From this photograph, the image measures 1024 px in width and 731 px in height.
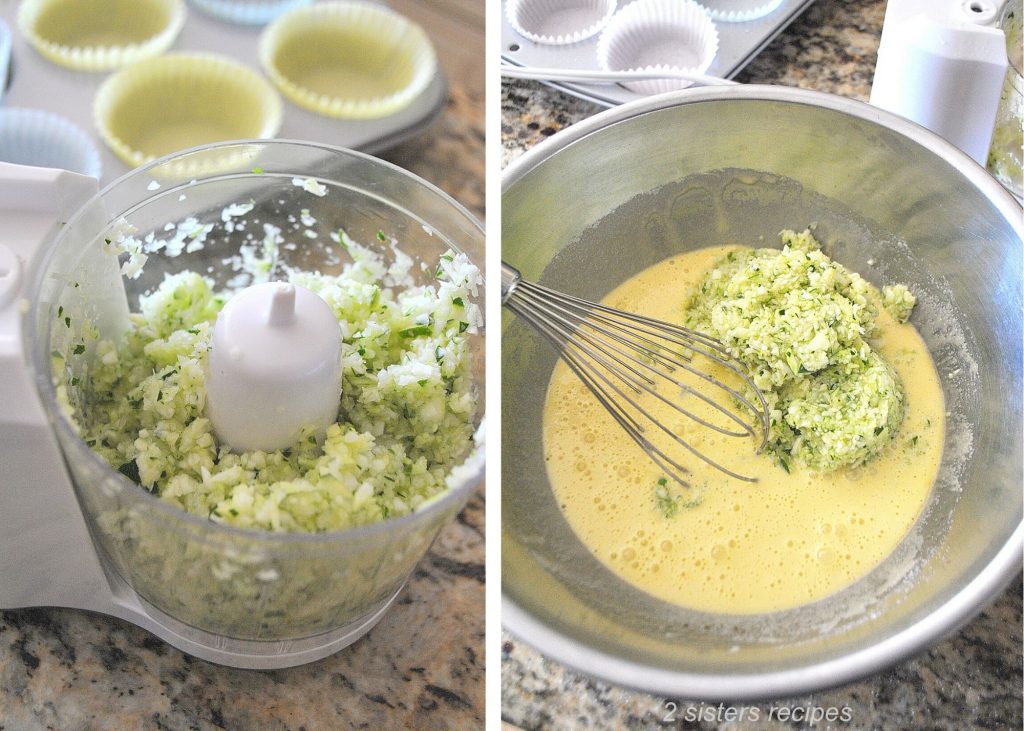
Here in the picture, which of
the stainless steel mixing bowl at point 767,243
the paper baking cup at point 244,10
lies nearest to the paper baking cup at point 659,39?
the stainless steel mixing bowl at point 767,243

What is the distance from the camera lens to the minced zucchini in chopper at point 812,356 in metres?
0.72

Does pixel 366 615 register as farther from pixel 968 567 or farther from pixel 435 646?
→ pixel 968 567

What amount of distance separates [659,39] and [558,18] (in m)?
0.11

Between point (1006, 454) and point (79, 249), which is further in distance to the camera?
point (1006, 454)

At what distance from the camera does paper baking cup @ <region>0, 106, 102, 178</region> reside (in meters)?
0.93

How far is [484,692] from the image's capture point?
671 mm

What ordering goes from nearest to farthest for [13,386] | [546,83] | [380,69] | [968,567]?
[13,386]
[968,567]
[546,83]
[380,69]

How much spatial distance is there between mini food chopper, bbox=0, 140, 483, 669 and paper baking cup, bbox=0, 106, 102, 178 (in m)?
0.27

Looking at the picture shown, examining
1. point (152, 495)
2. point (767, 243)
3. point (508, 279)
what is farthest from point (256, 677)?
point (767, 243)

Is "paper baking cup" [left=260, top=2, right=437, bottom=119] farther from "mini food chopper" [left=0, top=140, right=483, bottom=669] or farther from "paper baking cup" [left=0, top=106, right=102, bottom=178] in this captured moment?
"mini food chopper" [left=0, top=140, right=483, bottom=669]

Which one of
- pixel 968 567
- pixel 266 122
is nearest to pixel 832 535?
pixel 968 567

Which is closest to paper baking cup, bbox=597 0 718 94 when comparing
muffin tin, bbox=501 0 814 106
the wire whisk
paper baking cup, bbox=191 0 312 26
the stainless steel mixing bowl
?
muffin tin, bbox=501 0 814 106

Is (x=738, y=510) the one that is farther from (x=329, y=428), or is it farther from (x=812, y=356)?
(x=329, y=428)

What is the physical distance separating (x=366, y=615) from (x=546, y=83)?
0.53 metres
